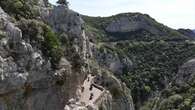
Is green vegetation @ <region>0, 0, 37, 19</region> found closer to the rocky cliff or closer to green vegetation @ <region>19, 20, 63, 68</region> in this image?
the rocky cliff

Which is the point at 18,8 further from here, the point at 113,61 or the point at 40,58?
the point at 113,61

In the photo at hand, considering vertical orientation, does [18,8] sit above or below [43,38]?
above

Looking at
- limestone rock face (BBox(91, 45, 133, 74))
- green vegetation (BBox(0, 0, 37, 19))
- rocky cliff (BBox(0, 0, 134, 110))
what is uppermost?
green vegetation (BBox(0, 0, 37, 19))

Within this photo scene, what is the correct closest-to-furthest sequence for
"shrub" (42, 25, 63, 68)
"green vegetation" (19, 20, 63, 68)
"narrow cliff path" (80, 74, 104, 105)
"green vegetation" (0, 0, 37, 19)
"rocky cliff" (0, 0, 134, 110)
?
"rocky cliff" (0, 0, 134, 110)
"green vegetation" (19, 20, 63, 68)
"shrub" (42, 25, 63, 68)
"green vegetation" (0, 0, 37, 19)
"narrow cliff path" (80, 74, 104, 105)

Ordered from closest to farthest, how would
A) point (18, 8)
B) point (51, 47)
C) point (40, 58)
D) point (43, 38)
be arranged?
1. point (40, 58)
2. point (43, 38)
3. point (51, 47)
4. point (18, 8)

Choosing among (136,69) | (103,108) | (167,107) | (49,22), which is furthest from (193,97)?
(136,69)

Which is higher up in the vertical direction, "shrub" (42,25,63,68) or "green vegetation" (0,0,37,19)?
"green vegetation" (0,0,37,19)

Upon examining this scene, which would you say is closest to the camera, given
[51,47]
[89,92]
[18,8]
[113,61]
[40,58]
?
[40,58]

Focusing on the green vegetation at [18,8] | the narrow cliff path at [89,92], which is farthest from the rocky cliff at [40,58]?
the narrow cliff path at [89,92]

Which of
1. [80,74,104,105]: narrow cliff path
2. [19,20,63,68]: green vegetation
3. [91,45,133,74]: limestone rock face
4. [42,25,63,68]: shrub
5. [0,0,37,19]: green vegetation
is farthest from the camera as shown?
[91,45,133,74]: limestone rock face

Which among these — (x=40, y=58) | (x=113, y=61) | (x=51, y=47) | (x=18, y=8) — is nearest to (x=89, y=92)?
(x=51, y=47)

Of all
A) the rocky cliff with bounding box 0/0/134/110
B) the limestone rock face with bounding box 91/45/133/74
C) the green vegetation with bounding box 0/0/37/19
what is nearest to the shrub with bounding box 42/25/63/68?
the rocky cliff with bounding box 0/0/134/110

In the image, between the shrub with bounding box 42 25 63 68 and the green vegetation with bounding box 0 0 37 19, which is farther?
the green vegetation with bounding box 0 0 37 19

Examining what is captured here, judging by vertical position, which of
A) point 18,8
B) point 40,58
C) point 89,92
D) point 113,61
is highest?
point 18,8
